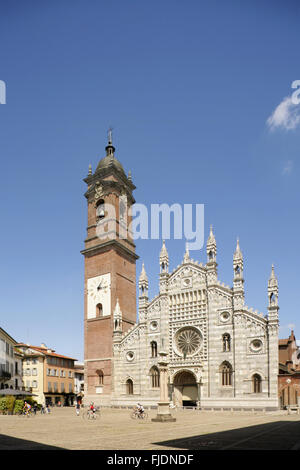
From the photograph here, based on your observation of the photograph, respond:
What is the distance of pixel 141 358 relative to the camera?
2080 inches

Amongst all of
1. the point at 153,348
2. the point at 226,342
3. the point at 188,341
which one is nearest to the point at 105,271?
the point at 153,348

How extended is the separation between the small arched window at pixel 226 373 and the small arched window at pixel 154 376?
8.54 metres

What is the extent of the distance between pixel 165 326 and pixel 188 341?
11.5 ft

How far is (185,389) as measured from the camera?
50.3 meters

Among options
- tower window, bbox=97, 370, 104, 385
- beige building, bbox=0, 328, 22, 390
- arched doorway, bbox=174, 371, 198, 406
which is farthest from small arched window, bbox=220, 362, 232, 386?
beige building, bbox=0, 328, 22, 390

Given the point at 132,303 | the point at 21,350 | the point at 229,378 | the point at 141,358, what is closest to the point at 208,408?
the point at 229,378

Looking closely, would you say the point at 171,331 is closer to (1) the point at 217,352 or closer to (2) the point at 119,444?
(1) the point at 217,352

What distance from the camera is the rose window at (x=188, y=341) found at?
4972 cm

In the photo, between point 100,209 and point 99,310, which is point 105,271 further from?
point 100,209

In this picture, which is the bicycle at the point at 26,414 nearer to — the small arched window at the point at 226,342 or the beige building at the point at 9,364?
the beige building at the point at 9,364

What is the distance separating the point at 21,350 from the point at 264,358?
1826 inches

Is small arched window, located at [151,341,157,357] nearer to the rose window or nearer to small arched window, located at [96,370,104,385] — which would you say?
the rose window

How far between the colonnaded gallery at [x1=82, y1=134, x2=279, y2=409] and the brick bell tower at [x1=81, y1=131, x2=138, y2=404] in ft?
0.43

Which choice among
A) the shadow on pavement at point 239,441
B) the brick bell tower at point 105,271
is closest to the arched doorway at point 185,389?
the brick bell tower at point 105,271
